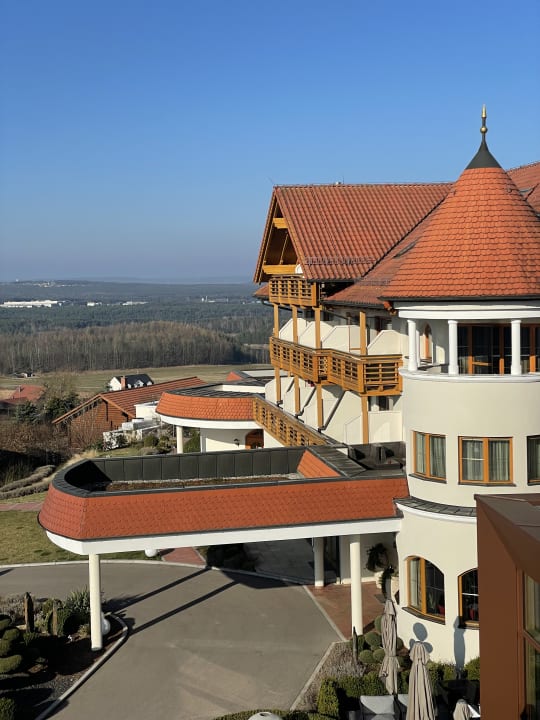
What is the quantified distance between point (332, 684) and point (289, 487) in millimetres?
4399

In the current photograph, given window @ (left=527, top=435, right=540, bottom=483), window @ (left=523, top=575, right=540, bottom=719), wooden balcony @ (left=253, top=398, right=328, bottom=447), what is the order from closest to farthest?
window @ (left=523, top=575, right=540, bottom=719), window @ (left=527, top=435, right=540, bottom=483), wooden balcony @ (left=253, top=398, right=328, bottom=447)

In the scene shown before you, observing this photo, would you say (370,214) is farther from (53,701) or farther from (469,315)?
(53,701)

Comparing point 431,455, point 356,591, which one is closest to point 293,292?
point 431,455

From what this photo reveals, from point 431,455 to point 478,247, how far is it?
4320 mm

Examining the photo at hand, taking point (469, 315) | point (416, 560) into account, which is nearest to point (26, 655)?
point (416, 560)

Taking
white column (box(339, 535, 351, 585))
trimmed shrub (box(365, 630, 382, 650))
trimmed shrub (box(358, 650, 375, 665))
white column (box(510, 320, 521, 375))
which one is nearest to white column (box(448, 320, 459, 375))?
white column (box(510, 320, 521, 375))

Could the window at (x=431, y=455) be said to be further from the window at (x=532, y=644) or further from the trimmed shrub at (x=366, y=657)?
the window at (x=532, y=644)

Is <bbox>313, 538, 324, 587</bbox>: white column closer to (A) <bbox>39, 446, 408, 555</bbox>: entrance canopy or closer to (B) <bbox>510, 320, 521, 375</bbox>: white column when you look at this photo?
(A) <bbox>39, 446, 408, 555</bbox>: entrance canopy

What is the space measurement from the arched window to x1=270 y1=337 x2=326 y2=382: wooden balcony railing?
902 cm

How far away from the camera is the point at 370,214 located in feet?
91.9

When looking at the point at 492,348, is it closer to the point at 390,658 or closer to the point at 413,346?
the point at 413,346

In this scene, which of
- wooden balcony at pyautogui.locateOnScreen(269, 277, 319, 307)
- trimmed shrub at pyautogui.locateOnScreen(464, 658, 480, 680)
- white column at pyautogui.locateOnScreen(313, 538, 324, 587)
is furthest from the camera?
wooden balcony at pyautogui.locateOnScreen(269, 277, 319, 307)

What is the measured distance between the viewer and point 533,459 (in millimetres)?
17734

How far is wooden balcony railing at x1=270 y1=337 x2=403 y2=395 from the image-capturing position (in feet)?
72.9
